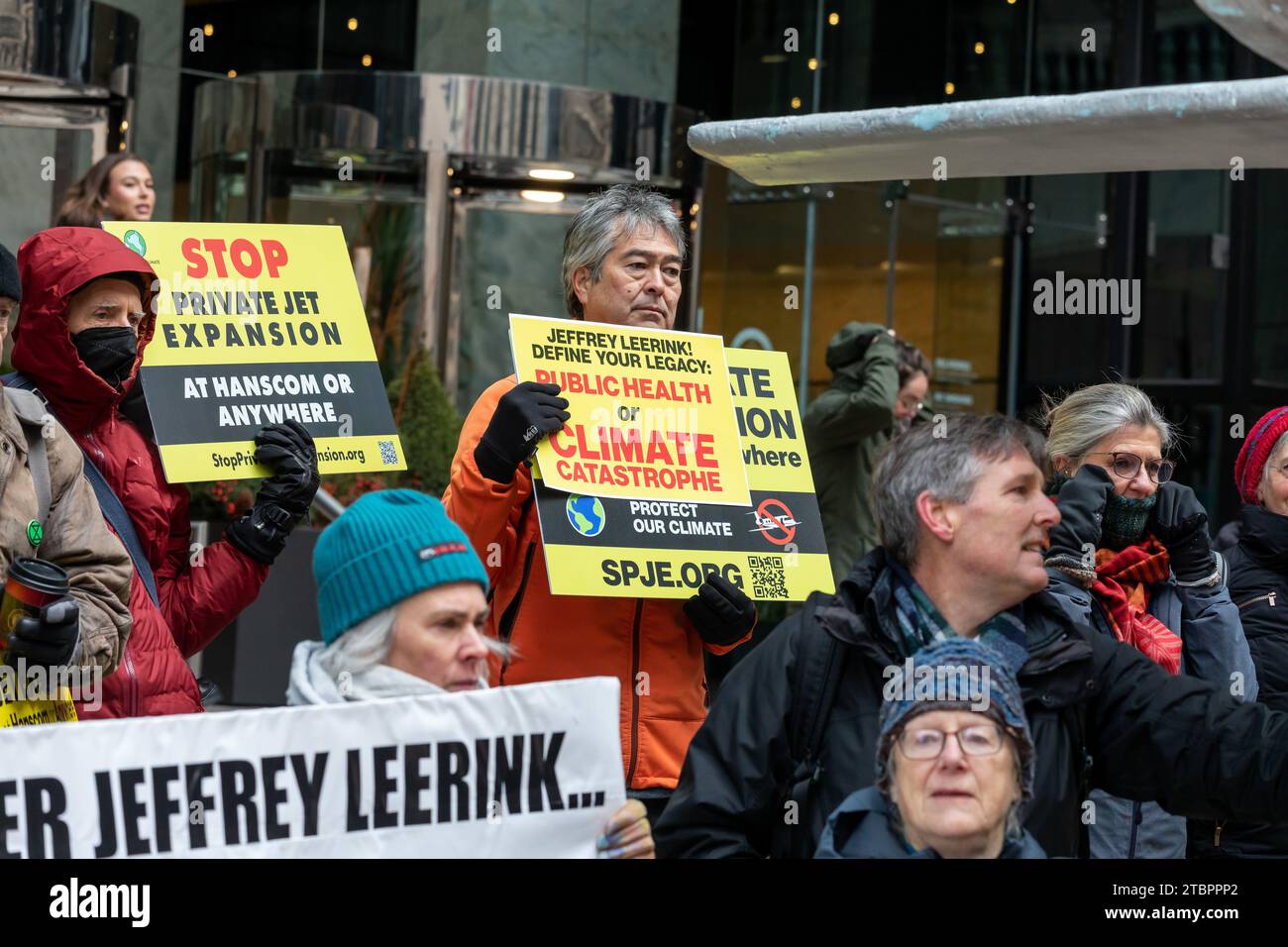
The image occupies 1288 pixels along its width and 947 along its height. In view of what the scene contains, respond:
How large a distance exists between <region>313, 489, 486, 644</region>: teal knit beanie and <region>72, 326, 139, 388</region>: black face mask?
1.12 meters

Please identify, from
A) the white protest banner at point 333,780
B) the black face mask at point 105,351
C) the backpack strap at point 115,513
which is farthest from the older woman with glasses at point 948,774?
the black face mask at point 105,351

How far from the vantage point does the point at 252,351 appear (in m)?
4.71

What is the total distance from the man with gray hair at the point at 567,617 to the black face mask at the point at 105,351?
30.8 inches

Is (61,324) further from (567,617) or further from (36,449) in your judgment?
(567,617)

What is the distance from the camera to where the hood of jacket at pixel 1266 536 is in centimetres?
505

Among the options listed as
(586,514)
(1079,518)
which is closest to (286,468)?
(586,514)

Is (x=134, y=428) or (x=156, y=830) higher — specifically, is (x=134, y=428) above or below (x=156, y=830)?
above

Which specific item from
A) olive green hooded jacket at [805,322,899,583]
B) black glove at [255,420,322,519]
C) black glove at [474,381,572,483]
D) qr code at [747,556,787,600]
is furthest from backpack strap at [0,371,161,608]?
olive green hooded jacket at [805,322,899,583]

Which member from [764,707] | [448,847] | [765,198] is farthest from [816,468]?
[765,198]

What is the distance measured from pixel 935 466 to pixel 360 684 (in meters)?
1.20

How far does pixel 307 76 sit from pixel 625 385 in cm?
866

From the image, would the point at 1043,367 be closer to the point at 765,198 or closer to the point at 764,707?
the point at 765,198

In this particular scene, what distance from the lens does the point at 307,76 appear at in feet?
40.9

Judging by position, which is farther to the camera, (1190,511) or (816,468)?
(816,468)
